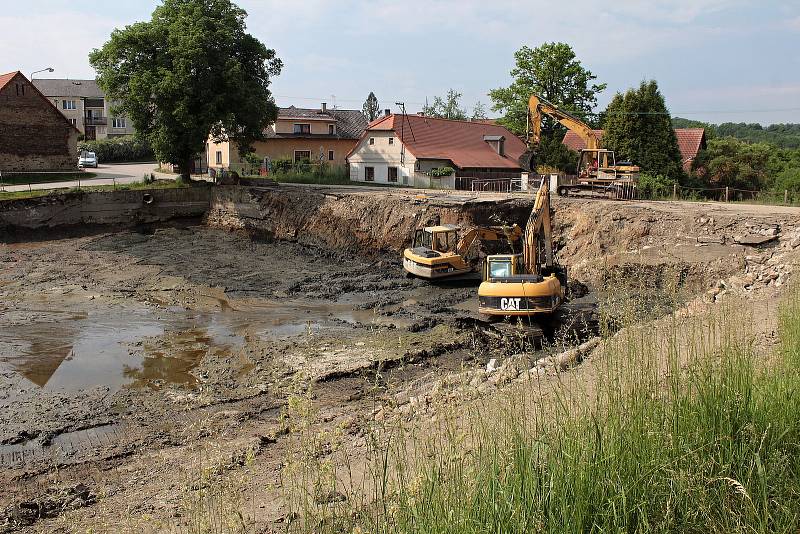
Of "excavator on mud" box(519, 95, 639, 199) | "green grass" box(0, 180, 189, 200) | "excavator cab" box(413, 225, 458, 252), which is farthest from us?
"green grass" box(0, 180, 189, 200)

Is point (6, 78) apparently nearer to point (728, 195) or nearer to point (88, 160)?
point (88, 160)

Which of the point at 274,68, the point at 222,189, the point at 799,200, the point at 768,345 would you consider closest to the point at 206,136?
the point at 222,189

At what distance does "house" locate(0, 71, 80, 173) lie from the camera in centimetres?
4281

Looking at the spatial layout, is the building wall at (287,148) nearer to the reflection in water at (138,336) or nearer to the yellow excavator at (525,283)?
the reflection in water at (138,336)

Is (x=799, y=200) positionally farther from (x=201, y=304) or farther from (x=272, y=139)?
(x=272, y=139)

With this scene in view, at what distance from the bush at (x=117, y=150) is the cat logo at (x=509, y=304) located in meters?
54.4

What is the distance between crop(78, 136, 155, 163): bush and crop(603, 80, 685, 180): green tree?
145ft

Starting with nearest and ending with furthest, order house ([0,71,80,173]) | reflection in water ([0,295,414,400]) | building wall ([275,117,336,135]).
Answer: reflection in water ([0,295,414,400]) → house ([0,71,80,173]) → building wall ([275,117,336,135])

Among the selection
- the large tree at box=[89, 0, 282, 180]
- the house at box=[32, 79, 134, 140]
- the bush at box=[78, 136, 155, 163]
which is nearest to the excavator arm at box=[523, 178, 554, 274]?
the large tree at box=[89, 0, 282, 180]

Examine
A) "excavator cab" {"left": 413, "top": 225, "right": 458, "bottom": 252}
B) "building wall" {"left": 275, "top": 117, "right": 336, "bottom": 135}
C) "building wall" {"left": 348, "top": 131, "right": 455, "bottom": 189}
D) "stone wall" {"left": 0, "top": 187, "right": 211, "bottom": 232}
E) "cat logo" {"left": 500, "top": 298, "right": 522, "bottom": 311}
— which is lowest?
"cat logo" {"left": 500, "top": 298, "right": 522, "bottom": 311}

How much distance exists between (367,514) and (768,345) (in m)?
6.43

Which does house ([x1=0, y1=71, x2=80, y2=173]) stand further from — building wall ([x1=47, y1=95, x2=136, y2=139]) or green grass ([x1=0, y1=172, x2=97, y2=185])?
building wall ([x1=47, y1=95, x2=136, y2=139])

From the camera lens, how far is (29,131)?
43.8 meters

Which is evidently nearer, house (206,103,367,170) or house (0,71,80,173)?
house (0,71,80,173)
